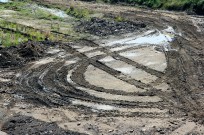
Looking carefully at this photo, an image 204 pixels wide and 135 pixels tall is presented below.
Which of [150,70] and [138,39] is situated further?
[138,39]

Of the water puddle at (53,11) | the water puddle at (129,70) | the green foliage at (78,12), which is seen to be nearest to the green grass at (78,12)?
the green foliage at (78,12)

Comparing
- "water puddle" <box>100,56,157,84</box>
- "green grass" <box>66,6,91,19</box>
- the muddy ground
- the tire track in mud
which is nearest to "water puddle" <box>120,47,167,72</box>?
→ the muddy ground

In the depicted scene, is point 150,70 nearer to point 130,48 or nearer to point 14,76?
point 130,48

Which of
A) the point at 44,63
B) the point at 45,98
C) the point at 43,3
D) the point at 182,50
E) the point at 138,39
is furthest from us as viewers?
the point at 43,3

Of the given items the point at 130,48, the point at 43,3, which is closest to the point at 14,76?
the point at 130,48

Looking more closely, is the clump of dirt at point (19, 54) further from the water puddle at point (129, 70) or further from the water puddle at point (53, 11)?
the water puddle at point (53, 11)

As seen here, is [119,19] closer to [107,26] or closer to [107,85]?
[107,26]

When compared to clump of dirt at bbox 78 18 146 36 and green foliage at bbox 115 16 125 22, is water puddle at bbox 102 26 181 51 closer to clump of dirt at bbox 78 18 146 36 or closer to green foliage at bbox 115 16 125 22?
clump of dirt at bbox 78 18 146 36

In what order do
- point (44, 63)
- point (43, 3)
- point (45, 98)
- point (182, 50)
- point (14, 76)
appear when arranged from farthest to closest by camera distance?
point (43, 3) → point (182, 50) → point (44, 63) → point (14, 76) → point (45, 98)
